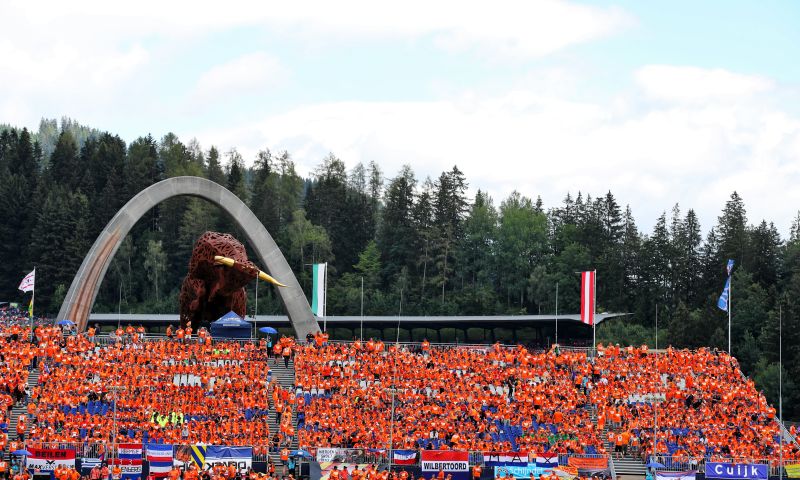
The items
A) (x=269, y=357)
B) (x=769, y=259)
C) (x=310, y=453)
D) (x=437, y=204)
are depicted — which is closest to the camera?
(x=310, y=453)

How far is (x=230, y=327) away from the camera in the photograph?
4309 centimetres

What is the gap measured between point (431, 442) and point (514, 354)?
276 inches

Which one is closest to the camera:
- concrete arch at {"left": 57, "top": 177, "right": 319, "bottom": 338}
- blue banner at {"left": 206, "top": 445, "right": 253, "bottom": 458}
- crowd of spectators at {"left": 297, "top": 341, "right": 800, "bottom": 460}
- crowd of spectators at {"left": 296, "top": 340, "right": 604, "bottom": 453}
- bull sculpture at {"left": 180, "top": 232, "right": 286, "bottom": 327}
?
blue banner at {"left": 206, "top": 445, "right": 253, "bottom": 458}

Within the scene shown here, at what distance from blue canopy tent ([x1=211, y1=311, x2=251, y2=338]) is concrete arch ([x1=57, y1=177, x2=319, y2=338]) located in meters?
2.84

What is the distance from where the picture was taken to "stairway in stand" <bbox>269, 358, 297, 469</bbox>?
37.4 meters

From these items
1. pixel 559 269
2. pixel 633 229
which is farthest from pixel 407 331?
pixel 633 229

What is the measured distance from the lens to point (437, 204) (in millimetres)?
96438

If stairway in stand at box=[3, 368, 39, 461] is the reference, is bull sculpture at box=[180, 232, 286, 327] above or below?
above

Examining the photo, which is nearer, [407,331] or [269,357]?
[269,357]

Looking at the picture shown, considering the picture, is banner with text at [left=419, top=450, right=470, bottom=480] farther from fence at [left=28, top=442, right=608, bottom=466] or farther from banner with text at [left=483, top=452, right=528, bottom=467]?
banner with text at [left=483, top=452, right=528, bottom=467]

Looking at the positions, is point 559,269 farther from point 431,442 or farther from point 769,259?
point 431,442

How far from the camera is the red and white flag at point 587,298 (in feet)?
155

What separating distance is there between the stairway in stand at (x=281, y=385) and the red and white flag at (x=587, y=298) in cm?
1198

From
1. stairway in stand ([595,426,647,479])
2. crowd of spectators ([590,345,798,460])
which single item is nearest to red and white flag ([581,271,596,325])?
crowd of spectators ([590,345,798,460])
